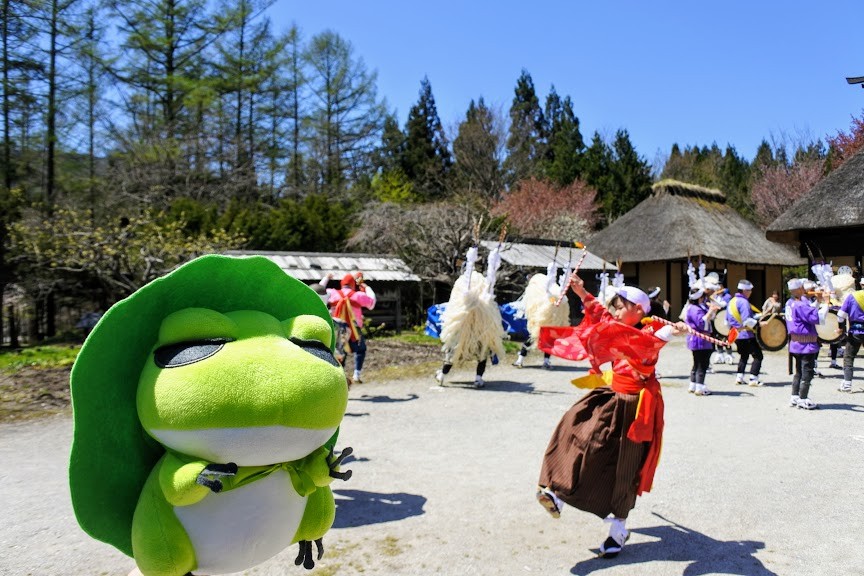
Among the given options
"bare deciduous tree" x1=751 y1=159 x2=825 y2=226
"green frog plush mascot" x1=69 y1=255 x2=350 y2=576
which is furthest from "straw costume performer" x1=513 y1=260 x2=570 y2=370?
"bare deciduous tree" x1=751 y1=159 x2=825 y2=226

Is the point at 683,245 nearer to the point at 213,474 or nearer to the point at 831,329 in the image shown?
the point at 831,329

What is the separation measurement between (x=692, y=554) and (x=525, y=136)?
129 ft

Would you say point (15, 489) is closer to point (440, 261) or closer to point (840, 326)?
point (840, 326)

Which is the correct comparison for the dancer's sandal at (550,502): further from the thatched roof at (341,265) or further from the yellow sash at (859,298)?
the thatched roof at (341,265)

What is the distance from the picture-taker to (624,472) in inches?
176

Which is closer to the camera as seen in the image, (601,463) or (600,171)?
(601,463)

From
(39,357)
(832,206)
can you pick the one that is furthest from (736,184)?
(39,357)

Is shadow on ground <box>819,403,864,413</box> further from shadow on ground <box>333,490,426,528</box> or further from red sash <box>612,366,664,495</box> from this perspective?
shadow on ground <box>333,490,426,528</box>

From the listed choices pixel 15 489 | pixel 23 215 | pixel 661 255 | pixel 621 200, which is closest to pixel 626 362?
pixel 15 489

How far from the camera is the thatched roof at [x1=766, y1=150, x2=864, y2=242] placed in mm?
16797

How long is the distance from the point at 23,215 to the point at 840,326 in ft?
64.8

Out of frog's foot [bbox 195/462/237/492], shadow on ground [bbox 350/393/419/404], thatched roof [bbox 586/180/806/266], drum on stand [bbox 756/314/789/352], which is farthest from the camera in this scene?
thatched roof [bbox 586/180/806/266]

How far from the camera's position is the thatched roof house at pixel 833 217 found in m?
16.9

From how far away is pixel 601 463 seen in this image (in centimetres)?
451
